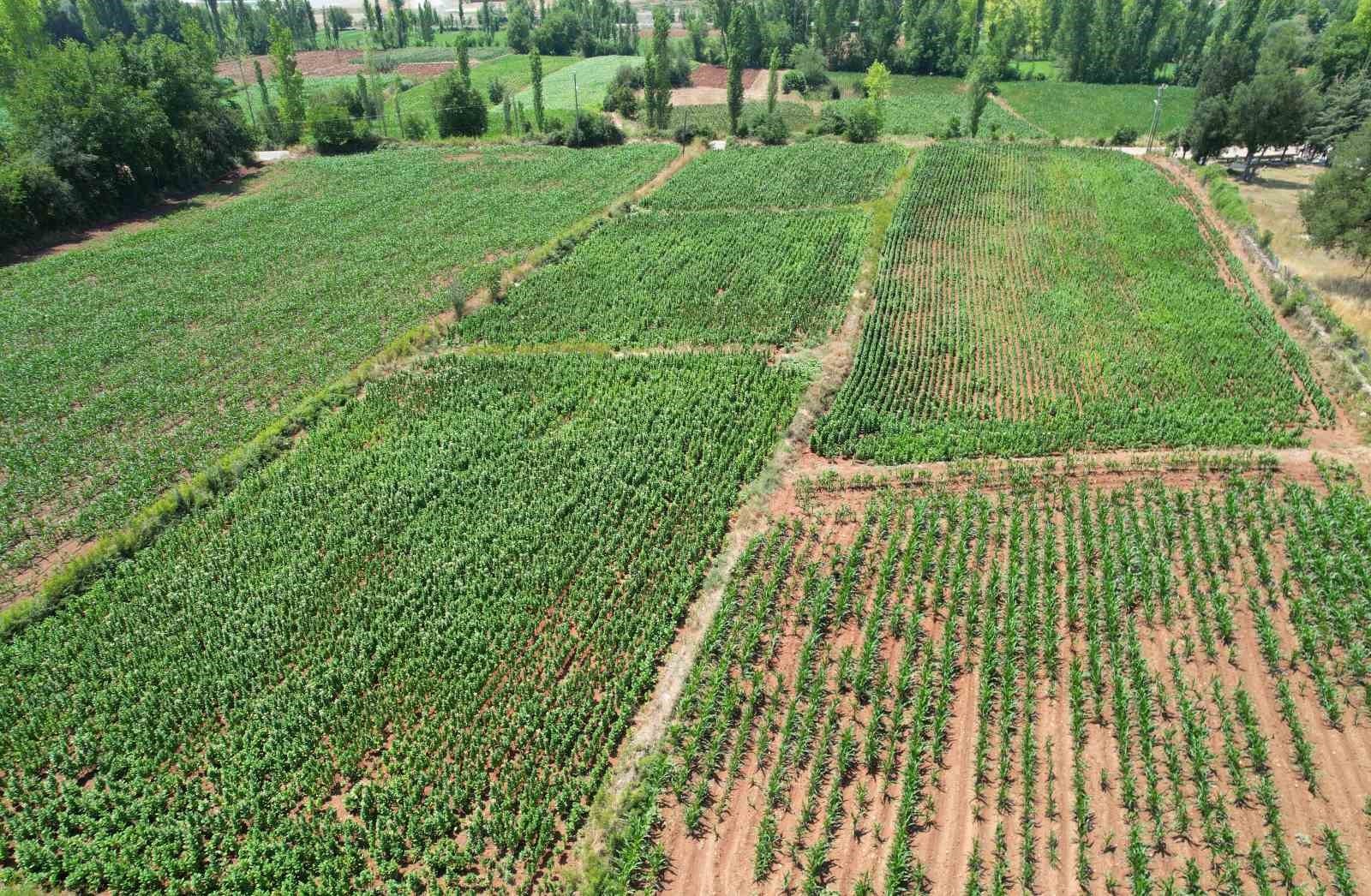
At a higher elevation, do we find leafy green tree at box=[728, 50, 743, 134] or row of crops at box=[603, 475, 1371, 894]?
leafy green tree at box=[728, 50, 743, 134]

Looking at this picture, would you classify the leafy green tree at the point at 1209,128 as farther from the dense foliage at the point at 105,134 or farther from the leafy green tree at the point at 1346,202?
the dense foliage at the point at 105,134

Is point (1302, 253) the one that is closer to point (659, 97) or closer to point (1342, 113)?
point (1342, 113)

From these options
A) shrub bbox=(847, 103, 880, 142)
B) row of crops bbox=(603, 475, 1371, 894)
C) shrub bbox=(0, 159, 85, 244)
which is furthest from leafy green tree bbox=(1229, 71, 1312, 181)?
shrub bbox=(0, 159, 85, 244)

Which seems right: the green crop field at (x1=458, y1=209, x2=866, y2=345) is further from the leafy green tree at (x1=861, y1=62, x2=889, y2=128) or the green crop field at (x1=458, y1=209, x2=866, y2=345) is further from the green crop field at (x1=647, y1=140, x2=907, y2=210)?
the leafy green tree at (x1=861, y1=62, x2=889, y2=128)

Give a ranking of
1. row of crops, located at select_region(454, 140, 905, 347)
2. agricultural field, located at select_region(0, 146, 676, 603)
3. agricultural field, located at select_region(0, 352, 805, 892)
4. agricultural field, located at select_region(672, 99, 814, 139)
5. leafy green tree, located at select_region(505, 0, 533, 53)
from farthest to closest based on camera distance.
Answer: leafy green tree, located at select_region(505, 0, 533, 53)
agricultural field, located at select_region(672, 99, 814, 139)
row of crops, located at select_region(454, 140, 905, 347)
agricultural field, located at select_region(0, 146, 676, 603)
agricultural field, located at select_region(0, 352, 805, 892)

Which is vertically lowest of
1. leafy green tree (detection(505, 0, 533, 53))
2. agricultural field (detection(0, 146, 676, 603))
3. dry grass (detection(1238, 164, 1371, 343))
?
agricultural field (detection(0, 146, 676, 603))

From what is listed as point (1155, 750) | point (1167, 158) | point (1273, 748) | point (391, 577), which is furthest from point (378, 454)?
point (1167, 158)

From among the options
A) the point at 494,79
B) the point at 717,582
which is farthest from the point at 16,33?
the point at 717,582
